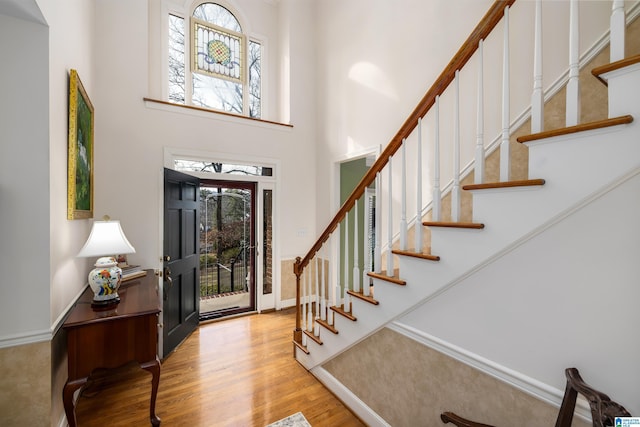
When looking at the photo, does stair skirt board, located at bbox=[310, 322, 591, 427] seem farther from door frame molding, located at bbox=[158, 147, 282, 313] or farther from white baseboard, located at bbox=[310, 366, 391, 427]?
door frame molding, located at bbox=[158, 147, 282, 313]

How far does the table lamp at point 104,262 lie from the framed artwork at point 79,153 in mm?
220

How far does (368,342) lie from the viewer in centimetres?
197

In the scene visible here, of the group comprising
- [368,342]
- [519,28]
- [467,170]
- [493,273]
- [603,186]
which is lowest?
[368,342]

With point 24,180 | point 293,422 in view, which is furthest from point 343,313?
point 24,180

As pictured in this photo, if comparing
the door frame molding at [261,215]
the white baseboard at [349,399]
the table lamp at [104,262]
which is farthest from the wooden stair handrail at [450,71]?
the door frame molding at [261,215]

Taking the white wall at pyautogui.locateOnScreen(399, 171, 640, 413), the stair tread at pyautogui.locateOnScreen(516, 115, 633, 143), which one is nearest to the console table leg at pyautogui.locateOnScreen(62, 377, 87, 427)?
the white wall at pyautogui.locateOnScreen(399, 171, 640, 413)

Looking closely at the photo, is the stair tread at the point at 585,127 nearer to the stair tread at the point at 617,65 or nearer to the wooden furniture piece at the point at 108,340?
the stair tread at the point at 617,65

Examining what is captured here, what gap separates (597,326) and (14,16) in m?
3.05

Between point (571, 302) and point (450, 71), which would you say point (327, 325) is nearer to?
point (571, 302)

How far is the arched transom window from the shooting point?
372 centimetres

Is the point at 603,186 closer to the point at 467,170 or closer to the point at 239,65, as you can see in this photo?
the point at 467,170

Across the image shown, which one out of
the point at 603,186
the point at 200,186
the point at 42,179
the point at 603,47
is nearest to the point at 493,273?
the point at 603,186

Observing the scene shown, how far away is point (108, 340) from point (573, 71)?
8.83 ft

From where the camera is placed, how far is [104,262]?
1.96m
